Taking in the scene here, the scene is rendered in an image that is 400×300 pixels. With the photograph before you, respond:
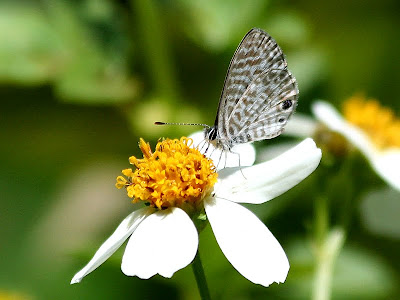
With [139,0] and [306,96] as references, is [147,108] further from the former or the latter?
[306,96]

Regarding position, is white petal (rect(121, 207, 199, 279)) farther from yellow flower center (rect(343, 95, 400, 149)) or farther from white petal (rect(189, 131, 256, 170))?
yellow flower center (rect(343, 95, 400, 149))

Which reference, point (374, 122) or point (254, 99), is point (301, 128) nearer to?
point (374, 122)

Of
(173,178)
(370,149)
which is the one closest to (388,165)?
(370,149)

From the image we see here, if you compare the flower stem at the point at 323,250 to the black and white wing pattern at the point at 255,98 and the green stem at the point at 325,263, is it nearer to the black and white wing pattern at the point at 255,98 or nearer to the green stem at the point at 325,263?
the green stem at the point at 325,263

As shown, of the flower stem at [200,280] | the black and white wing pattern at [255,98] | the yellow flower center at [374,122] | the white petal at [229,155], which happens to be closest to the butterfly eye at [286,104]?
the black and white wing pattern at [255,98]

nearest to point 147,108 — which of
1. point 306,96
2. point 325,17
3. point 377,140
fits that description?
point 306,96

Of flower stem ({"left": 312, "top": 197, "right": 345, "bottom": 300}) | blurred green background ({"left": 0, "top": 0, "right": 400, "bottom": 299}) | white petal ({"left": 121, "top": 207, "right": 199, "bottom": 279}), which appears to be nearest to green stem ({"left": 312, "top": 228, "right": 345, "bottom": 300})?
flower stem ({"left": 312, "top": 197, "right": 345, "bottom": 300})
